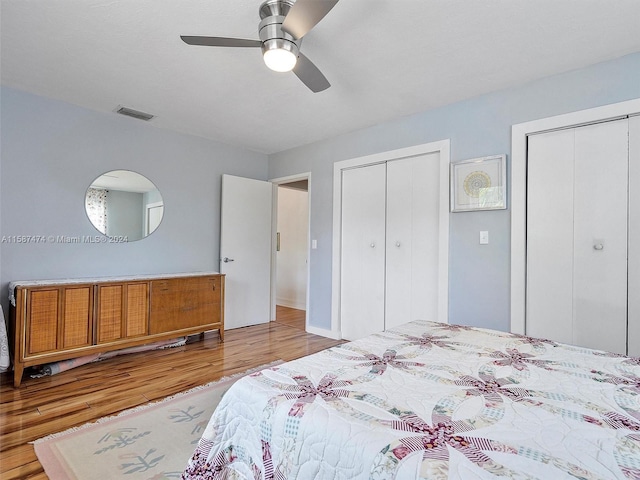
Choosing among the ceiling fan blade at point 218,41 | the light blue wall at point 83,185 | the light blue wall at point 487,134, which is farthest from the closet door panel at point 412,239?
the light blue wall at point 83,185

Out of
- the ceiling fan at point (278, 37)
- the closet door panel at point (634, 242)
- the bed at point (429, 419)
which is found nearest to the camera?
the bed at point (429, 419)

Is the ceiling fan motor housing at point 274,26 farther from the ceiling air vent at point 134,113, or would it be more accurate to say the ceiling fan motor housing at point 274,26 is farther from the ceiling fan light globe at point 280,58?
the ceiling air vent at point 134,113

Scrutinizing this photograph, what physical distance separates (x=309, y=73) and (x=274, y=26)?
367mm

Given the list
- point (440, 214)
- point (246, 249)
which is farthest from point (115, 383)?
point (440, 214)

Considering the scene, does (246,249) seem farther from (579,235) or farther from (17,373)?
(579,235)

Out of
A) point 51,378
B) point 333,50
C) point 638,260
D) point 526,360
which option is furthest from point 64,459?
point 638,260

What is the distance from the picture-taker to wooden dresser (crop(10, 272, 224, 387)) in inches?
103

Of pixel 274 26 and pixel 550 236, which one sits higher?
pixel 274 26

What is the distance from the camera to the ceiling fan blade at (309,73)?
1.98 m

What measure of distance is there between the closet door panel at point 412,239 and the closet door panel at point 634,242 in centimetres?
136

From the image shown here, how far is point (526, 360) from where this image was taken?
136 centimetres

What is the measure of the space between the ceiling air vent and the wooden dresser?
1.65m

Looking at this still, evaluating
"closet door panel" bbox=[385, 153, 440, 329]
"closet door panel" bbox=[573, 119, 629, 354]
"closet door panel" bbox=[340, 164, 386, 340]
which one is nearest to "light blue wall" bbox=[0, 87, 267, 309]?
"closet door panel" bbox=[340, 164, 386, 340]

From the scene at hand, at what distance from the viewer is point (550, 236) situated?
2578mm
